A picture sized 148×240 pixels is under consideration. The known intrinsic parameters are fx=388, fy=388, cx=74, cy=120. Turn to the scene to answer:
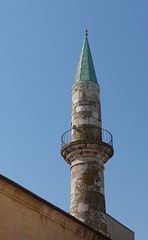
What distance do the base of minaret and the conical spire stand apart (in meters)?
3.38

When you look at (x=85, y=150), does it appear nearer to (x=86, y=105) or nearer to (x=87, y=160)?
(x=87, y=160)

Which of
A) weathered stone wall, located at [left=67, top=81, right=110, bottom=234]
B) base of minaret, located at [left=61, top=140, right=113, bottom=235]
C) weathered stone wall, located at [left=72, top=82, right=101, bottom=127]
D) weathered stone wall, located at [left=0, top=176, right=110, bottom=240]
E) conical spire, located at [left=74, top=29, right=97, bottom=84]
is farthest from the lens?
conical spire, located at [left=74, top=29, right=97, bottom=84]

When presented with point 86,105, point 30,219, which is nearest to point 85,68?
point 86,105

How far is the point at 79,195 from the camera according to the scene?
48.6ft

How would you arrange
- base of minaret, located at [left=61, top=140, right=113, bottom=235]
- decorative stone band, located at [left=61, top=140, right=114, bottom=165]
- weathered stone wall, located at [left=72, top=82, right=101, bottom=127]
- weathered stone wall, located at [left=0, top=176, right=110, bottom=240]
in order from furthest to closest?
weathered stone wall, located at [left=72, top=82, right=101, bottom=127] < decorative stone band, located at [left=61, top=140, right=114, bottom=165] < base of minaret, located at [left=61, top=140, right=113, bottom=235] < weathered stone wall, located at [left=0, top=176, right=110, bottom=240]

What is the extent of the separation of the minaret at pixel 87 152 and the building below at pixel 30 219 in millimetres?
2850

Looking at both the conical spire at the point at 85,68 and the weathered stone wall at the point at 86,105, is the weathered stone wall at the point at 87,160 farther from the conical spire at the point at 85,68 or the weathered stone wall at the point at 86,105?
the conical spire at the point at 85,68

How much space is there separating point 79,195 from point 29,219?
17.5 feet

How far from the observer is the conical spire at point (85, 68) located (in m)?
17.7

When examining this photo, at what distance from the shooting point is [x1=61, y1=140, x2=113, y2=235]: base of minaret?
47.1 ft

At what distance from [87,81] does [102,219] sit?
6235 mm

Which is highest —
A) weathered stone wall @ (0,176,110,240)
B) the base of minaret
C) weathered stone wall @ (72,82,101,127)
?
weathered stone wall @ (72,82,101,127)

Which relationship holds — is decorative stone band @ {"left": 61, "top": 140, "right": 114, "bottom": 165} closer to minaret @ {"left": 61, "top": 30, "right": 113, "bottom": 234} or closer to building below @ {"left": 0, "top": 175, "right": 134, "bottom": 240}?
minaret @ {"left": 61, "top": 30, "right": 113, "bottom": 234}

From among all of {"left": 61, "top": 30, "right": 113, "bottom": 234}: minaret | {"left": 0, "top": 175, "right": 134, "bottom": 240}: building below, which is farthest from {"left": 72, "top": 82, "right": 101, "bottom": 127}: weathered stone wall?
{"left": 0, "top": 175, "right": 134, "bottom": 240}: building below
